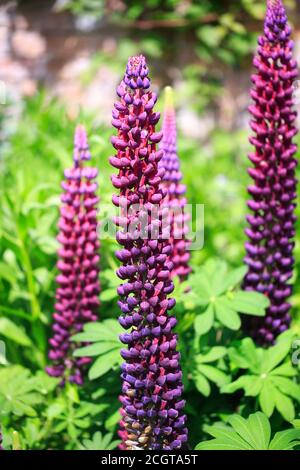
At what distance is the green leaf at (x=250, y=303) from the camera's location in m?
2.03

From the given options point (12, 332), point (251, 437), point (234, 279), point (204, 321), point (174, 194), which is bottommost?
point (251, 437)

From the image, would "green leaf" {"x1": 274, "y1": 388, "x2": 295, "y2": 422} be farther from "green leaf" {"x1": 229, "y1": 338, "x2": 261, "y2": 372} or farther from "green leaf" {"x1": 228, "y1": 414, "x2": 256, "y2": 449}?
"green leaf" {"x1": 228, "y1": 414, "x2": 256, "y2": 449}

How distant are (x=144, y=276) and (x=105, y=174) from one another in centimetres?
156

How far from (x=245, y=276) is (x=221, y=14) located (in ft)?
14.2

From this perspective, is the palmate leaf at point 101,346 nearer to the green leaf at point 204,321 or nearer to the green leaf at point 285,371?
the green leaf at point 204,321

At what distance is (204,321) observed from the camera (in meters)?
2.04

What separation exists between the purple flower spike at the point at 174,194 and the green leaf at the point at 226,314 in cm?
22

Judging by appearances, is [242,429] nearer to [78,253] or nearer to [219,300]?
[219,300]

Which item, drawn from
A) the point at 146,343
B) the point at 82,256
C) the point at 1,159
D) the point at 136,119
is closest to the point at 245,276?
the point at 82,256

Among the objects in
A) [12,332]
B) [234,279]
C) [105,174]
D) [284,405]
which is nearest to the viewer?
[284,405]

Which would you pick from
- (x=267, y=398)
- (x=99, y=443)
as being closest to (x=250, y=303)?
(x=267, y=398)

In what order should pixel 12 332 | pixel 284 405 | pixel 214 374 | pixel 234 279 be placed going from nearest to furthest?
pixel 284 405 < pixel 214 374 < pixel 234 279 < pixel 12 332

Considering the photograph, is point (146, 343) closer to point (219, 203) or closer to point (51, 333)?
point (51, 333)

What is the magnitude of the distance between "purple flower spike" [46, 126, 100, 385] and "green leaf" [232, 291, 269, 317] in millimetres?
491
